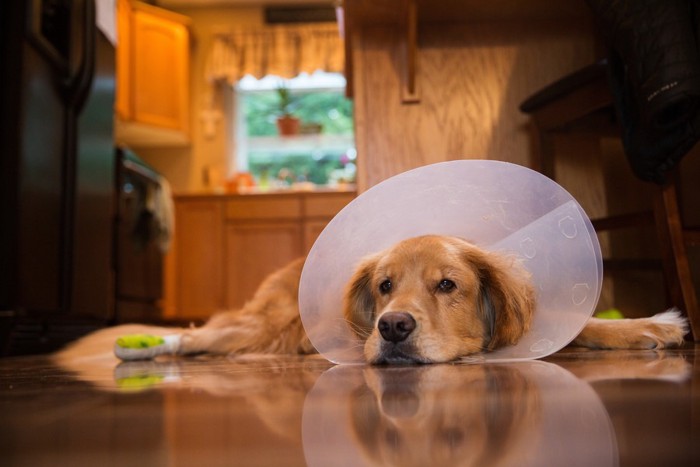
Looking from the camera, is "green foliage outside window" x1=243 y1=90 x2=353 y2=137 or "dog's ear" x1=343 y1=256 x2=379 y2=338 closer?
"dog's ear" x1=343 y1=256 x2=379 y2=338

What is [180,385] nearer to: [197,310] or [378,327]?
[378,327]

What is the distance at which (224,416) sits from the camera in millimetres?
742

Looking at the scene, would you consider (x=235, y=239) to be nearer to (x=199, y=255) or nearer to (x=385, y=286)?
(x=199, y=255)

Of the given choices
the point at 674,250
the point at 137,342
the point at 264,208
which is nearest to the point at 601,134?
the point at 674,250

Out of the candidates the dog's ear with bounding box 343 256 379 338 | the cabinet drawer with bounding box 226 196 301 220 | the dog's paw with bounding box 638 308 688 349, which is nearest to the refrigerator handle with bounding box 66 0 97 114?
the dog's ear with bounding box 343 256 379 338

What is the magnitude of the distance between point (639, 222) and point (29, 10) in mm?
2407

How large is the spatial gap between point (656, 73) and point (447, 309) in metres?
0.89

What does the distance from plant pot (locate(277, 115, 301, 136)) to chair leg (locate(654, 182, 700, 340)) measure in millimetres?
6319

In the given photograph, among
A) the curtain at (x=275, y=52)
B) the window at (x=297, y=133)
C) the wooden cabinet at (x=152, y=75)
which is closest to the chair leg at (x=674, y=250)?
the wooden cabinet at (x=152, y=75)

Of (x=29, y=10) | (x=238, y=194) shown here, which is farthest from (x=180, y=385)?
(x=238, y=194)

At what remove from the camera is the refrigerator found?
2699 mm

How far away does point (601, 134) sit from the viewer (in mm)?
2719

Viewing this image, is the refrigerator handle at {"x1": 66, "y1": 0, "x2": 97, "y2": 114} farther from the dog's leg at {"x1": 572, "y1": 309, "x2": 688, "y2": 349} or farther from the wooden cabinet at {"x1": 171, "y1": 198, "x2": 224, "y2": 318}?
the wooden cabinet at {"x1": 171, "y1": 198, "x2": 224, "y2": 318}

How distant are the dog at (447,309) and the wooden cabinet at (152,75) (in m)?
5.87
